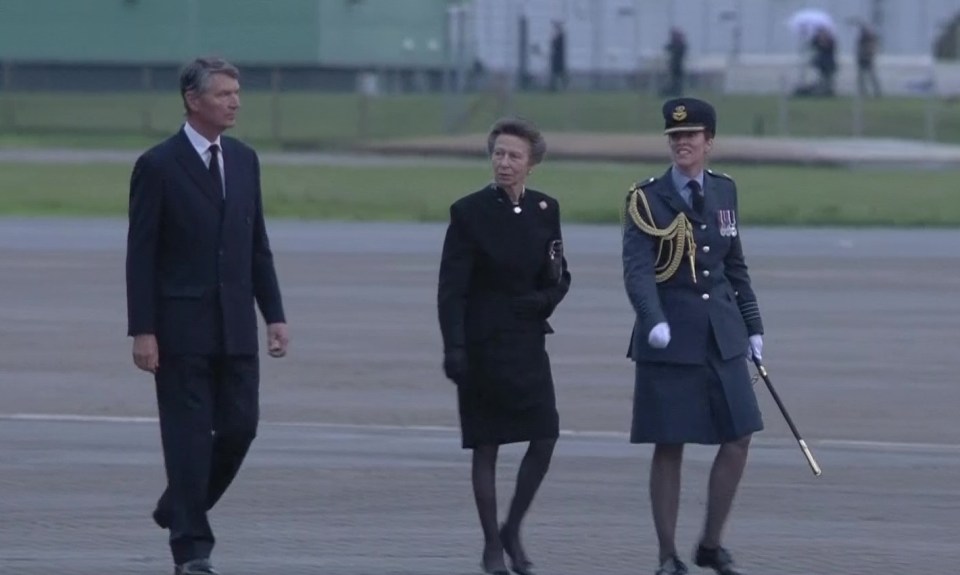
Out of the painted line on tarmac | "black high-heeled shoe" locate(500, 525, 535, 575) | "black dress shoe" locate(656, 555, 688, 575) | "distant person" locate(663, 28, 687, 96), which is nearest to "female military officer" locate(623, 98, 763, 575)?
"black dress shoe" locate(656, 555, 688, 575)

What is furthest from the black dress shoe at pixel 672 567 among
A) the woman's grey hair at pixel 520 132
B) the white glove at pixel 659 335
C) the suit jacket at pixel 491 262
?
the woman's grey hair at pixel 520 132

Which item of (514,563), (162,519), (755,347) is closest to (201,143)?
(162,519)

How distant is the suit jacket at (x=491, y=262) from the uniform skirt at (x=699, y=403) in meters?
0.57

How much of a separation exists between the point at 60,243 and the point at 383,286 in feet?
18.4

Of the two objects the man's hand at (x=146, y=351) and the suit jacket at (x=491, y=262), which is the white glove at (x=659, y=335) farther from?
the man's hand at (x=146, y=351)

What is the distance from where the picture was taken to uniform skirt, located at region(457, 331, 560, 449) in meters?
7.83

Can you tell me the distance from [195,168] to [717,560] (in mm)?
2440

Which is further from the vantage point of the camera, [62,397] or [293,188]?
[293,188]

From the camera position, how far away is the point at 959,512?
9.11 meters

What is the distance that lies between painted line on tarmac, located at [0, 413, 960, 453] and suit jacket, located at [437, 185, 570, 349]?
Answer: 3.40 metres

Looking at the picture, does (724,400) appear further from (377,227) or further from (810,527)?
(377,227)

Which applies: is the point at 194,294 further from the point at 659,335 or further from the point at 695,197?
the point at 695,197

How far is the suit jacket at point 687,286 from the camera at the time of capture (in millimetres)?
7617

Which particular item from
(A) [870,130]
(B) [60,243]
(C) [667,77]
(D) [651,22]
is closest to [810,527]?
(B) [60,243]
